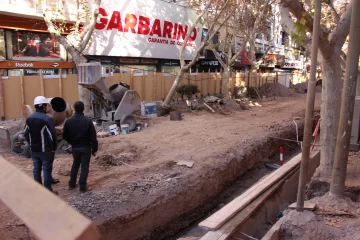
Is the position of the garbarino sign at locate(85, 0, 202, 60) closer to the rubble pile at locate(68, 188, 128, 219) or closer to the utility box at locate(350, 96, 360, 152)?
the rubble pile at locate(68, 188, 128, 219)

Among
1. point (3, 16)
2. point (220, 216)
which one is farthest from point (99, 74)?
point (220, 216)

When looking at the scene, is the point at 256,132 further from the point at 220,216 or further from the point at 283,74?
the point at 283,74

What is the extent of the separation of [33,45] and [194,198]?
11739 millimetres

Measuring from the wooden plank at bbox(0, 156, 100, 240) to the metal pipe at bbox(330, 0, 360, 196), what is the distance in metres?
4.23

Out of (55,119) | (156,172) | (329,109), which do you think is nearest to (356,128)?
(329,109)

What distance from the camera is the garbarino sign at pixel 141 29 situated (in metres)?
17.7

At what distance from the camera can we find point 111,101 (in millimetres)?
12008

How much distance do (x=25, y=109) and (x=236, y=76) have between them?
2058 cm

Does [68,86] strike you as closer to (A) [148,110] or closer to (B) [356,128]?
(A) [148,110]

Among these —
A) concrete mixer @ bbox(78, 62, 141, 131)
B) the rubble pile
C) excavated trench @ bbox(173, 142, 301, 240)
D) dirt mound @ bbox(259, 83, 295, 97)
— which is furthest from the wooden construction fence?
excavated trench @ bbox(173, 142, 301, 240)

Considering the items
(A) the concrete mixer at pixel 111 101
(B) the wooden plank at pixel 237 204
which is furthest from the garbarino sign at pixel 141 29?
(B) the wooden plank at pixel 237 204

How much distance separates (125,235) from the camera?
19.7 ft

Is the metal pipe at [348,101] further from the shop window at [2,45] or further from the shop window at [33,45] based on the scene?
the shop window at [33,45]

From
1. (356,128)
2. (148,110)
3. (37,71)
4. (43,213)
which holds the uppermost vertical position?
(37,71)
